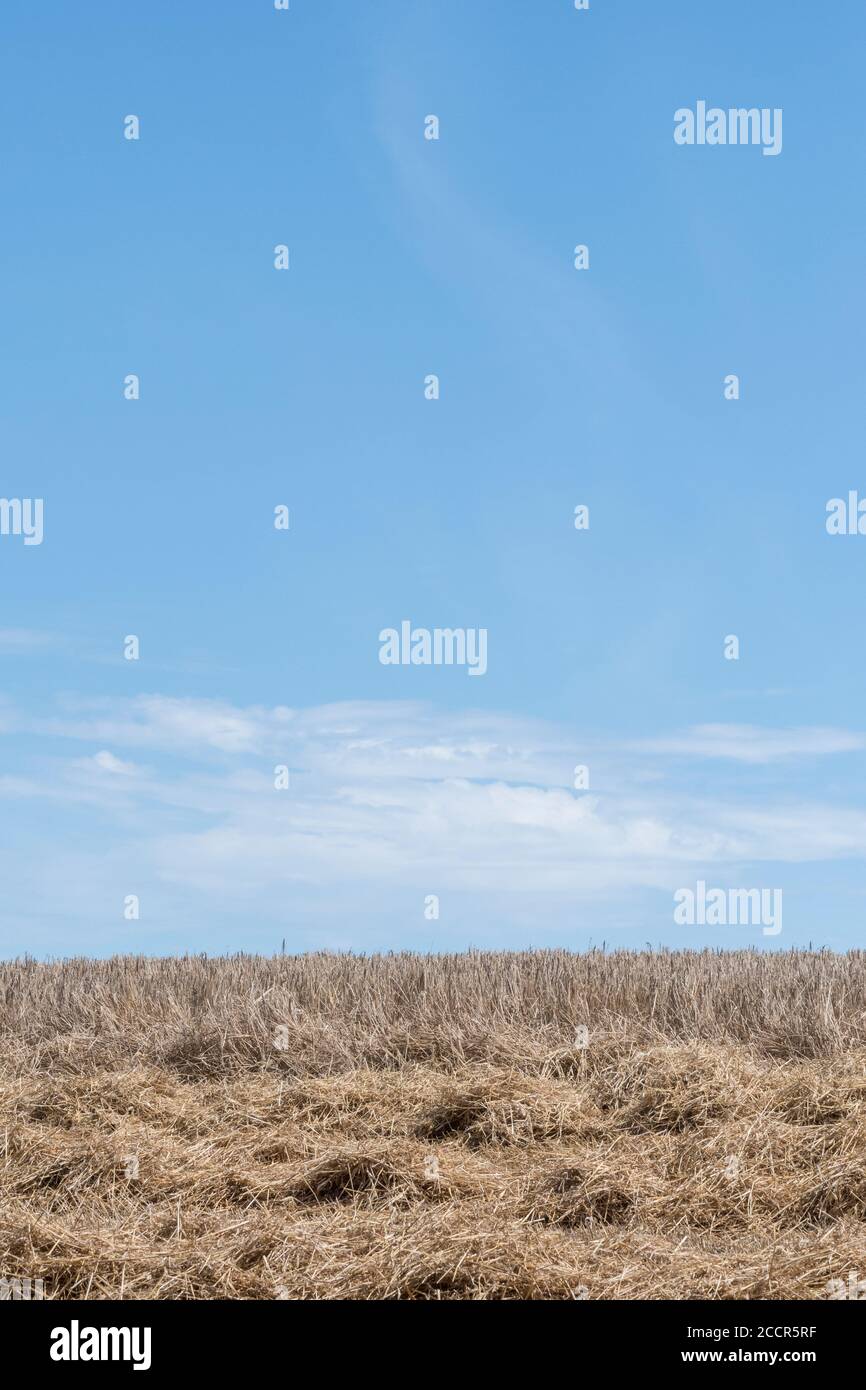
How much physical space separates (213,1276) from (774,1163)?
12.5ft

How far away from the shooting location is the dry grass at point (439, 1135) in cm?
633

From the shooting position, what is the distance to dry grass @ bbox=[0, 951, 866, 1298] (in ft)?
20.8

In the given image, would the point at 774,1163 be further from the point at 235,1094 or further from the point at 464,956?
the point at 464,956

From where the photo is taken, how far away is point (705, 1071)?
9203 mm

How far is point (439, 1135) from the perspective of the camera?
28.2ft
